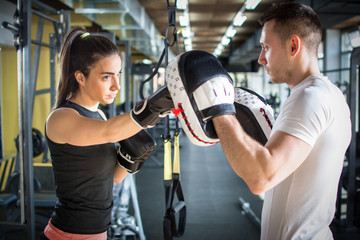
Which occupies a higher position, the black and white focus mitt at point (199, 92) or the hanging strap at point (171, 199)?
the black and white focus mitt at point (199, 92)

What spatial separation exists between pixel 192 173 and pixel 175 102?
5.13m

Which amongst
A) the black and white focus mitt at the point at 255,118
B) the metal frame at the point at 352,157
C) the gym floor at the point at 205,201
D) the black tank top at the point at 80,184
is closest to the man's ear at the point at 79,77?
the black tank top at the point at 80,184

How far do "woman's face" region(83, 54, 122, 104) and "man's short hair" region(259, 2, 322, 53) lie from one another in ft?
2.20

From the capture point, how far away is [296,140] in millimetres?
876

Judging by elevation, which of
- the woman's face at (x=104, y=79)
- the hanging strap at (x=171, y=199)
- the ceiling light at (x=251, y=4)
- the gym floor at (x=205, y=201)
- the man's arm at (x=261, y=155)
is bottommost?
the gym floor at (x=205, y=201)

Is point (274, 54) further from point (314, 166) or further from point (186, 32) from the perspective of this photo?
point (186, 32)

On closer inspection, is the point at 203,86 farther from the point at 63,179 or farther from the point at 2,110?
the point at 2,110

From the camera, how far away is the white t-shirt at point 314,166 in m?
0.93

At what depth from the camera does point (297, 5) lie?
104 centimetres

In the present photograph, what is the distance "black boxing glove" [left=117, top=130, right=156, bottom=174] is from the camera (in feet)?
4.51

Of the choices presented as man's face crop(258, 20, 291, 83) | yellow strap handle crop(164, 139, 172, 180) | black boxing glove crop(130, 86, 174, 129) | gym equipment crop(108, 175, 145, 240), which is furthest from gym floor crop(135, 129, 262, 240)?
man's face crop(258, 20, 291, 83)

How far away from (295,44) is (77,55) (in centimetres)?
87

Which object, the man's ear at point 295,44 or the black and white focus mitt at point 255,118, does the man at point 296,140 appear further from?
the black and white focus mitt at point 255,118

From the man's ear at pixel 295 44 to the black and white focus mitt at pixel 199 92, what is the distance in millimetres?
256
